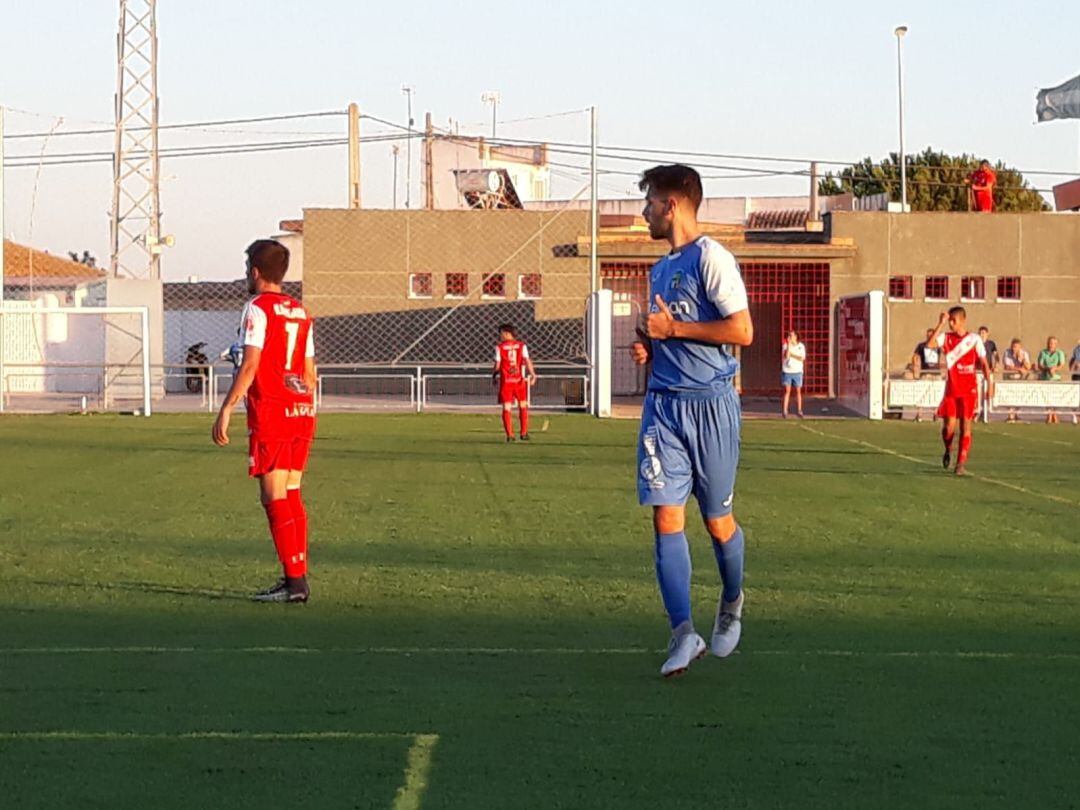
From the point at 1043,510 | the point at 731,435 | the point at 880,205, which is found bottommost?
the point at 1043,510

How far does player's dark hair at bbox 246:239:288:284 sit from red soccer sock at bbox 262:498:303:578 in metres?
1.22

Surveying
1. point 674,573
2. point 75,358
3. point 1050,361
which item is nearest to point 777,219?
point 75,358

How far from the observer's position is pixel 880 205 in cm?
5119

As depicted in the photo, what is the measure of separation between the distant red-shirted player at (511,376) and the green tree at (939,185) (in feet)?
192

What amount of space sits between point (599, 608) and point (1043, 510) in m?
7.03

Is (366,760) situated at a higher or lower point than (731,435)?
lower

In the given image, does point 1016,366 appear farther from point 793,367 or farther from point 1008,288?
point 1008,288

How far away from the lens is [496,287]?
45.5 m

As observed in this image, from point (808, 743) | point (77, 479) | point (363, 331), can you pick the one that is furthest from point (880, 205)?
point (808, 743)

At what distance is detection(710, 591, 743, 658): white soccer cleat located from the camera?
7.57m

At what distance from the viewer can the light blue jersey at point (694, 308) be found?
23.9ft

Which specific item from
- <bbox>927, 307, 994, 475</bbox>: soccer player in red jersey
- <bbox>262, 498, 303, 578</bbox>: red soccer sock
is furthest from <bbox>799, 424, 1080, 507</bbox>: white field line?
<bbox>262, 498, 303, 578</bbox>: red soccer sock

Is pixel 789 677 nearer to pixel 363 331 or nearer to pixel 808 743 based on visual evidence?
pixel 808 743

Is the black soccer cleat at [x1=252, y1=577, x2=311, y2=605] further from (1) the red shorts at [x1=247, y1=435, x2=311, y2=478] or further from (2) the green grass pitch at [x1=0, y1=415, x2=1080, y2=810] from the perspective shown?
(1) the red shorts at [x1=247, y1=435, x2=311, y2=478]
